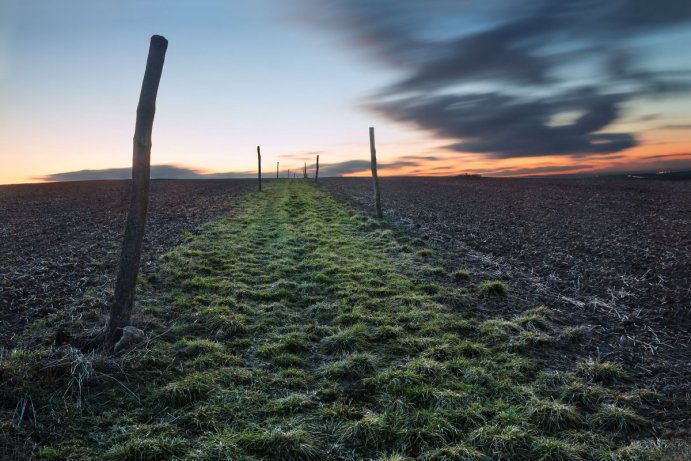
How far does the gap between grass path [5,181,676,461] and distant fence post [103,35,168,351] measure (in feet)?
2.58

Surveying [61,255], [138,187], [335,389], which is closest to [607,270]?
[335,389]

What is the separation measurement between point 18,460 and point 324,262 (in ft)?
30.3

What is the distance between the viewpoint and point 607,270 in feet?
38.0

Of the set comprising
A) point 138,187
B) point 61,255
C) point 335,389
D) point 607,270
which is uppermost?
point 138,187

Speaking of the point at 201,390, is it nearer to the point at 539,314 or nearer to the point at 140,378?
the point at 140,378

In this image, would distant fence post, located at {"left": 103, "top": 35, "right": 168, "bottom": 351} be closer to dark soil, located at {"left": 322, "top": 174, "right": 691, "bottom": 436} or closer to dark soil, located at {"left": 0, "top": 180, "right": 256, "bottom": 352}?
dark soil, located at {"left": 0, "top": 180, "right": 256, "bottom": 352}

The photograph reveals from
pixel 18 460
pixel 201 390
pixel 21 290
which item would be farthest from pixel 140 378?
pixel 21 290

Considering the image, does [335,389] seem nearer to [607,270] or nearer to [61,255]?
[607,270]

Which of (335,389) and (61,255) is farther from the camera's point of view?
(61,255)

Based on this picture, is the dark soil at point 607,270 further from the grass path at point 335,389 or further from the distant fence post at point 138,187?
the distant fence post at point 138,187

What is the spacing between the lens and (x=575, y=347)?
713 centimetres

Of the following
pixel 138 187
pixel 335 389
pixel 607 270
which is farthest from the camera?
pixel 607 270

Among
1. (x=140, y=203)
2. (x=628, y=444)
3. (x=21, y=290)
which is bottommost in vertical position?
(x=628, y=444)

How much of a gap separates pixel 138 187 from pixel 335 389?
4.64m
